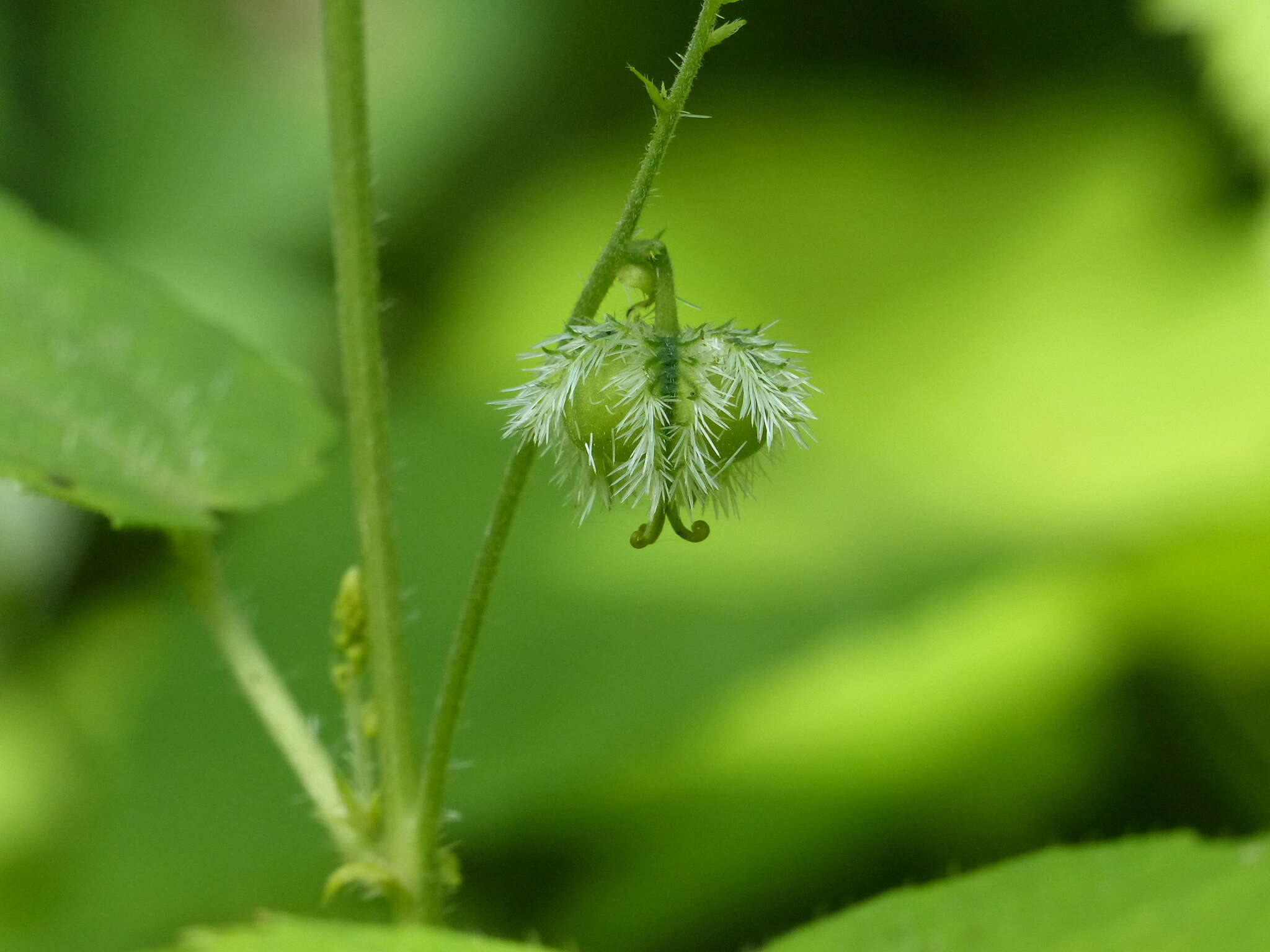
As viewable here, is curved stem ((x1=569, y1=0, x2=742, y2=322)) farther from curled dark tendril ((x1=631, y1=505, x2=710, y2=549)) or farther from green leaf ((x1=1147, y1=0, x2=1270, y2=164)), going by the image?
green leaf ((x1=1147, y1=0, x2=1270, y2=164))

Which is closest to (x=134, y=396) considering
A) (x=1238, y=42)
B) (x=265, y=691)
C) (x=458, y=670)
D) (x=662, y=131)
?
(x=265, y=691)

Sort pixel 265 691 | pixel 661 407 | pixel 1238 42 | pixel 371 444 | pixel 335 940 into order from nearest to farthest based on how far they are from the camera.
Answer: pixel 335 940, pixel 661 407, pixel 371 444, pixel 265 691, pixel 1238 42

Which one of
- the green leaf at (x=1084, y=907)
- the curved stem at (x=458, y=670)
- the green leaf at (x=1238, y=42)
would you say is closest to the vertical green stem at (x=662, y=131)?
the curved stem at (x=458, y=670)

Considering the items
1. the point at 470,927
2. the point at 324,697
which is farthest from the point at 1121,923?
the point at 324,697

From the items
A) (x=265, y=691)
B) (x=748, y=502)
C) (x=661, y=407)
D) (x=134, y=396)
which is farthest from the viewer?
(x=748, y=502)

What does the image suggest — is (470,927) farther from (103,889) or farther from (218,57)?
(218,57)

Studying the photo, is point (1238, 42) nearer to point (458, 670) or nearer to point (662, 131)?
point (662, 131)
